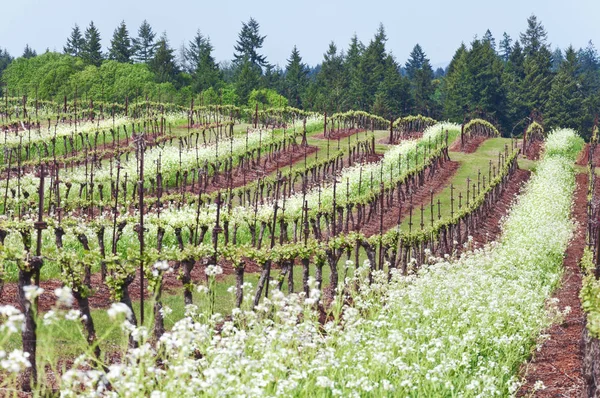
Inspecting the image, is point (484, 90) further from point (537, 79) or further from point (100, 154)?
point (100, 154)

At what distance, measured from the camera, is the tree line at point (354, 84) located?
83312mm

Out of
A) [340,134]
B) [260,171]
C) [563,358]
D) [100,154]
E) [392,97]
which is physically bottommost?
[563,358]

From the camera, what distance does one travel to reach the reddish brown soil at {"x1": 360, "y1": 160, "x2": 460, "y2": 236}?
1176 inches

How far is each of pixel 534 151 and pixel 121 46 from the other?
2588 inches

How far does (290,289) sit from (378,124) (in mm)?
52315

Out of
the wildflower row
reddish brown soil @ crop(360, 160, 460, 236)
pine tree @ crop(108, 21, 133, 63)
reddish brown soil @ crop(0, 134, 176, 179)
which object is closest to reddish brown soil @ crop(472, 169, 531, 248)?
the wildflower row

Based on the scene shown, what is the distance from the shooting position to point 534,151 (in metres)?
52.8

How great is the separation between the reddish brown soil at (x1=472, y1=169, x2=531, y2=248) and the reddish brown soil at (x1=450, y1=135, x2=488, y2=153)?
566 centimetres

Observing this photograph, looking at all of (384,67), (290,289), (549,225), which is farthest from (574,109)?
(290,289)

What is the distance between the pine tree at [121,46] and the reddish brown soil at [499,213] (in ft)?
227

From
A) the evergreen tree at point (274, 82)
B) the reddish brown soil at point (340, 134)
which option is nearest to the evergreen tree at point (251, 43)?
the evergreen tree at point (274, 82)

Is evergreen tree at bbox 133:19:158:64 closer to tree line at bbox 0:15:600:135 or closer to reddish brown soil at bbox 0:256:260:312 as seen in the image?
tree line at bbox 0:15:600:135

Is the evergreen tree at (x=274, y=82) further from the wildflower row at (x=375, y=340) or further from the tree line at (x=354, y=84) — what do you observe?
the wildflower row at (x=375, y=340)

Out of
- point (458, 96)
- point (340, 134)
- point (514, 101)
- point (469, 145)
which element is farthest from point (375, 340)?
point (514, 101)
